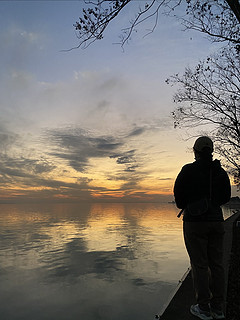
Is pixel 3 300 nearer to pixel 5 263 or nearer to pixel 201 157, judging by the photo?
pixel 5 263

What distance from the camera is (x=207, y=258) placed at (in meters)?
3.62

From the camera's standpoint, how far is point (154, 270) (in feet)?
39.6

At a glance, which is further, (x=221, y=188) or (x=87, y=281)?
(x=87, y=281)

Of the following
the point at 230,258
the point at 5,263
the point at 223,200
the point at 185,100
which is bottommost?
the point at 5,263

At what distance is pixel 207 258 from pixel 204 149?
164 centimetres

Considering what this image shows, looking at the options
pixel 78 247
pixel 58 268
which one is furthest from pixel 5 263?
pixel 78 247

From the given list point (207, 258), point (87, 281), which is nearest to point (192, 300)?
point (207, 258)

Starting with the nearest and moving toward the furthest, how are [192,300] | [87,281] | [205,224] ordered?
[205,224]
[192,300]
[87,281]

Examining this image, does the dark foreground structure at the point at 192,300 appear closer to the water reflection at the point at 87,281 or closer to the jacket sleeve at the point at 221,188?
the jacket sleeve at the point at 221,188

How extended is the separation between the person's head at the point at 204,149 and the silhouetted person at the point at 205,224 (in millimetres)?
15

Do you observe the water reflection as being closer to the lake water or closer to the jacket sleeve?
the lake water

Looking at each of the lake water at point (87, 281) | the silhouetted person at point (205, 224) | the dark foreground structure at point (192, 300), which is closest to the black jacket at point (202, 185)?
the silhouetted person at point (205, 224)

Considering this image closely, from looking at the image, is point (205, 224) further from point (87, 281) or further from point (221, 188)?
point (87, 281)

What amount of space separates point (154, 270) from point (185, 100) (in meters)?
8.68
